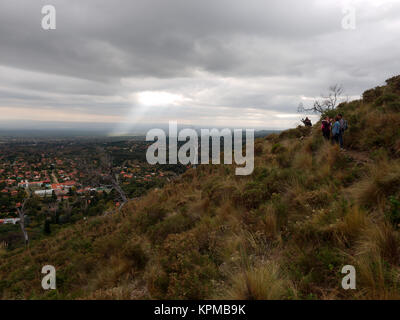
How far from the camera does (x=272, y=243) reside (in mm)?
3430

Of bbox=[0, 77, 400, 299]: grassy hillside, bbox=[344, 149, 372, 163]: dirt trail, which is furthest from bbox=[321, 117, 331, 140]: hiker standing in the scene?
bbox=[344, 149, 372, 163]: dirt trail

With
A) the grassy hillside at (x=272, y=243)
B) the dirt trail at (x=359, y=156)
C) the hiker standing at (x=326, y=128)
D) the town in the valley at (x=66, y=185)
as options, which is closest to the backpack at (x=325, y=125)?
the hiker standing at (x=326, y=128)

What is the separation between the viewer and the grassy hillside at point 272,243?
7.79ft

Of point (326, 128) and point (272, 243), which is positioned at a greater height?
point (326, 128)

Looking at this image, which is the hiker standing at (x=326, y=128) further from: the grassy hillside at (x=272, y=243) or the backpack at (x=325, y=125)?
the grassy hillside at (x=272, y=243)

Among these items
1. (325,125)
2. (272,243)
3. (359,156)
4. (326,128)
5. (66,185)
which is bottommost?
(66,185)

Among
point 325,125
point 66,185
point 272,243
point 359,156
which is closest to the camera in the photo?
point 272,243

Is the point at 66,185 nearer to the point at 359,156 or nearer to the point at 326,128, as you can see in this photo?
the point at 326,128

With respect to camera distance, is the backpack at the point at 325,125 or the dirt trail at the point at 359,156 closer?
the dirt trail at the point at 359,156

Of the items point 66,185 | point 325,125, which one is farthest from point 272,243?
point 66,185

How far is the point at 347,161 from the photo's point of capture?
5.66m
